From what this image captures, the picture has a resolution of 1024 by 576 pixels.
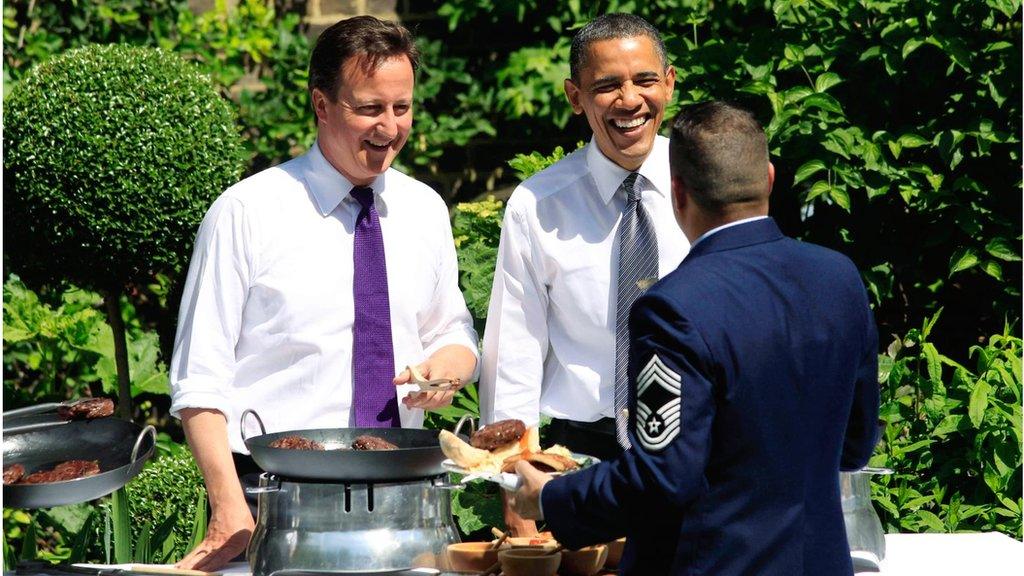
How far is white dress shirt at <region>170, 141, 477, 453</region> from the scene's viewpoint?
9.93ft

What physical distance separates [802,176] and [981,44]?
918 millimetres

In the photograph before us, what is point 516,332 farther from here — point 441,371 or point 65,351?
point 65,351

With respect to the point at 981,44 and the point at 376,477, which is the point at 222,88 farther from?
the point at 376,477

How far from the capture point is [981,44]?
480cm

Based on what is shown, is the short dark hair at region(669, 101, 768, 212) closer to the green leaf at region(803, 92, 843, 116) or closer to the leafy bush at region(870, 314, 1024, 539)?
the leafy bush at region(870, 314, 1024, 539)

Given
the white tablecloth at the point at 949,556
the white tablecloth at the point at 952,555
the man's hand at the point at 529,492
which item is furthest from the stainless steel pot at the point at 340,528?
the white tablecloth at the point at 952,555

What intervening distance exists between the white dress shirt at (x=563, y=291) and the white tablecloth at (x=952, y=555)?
0.77 meters

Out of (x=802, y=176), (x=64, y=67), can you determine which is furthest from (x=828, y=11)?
(x=64, y=67)

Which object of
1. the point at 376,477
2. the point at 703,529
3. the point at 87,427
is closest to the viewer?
the point at 703,529

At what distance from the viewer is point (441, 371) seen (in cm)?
320

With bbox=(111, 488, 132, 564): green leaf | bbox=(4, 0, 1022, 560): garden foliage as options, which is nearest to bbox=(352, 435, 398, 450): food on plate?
bbox=(111, 488, 132, 564): green leaf

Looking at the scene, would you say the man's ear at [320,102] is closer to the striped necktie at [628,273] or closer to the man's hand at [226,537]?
the striped necktie at [628,273]

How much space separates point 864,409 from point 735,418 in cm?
45

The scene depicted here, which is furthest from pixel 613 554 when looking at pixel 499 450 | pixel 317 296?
pixel 317 296
